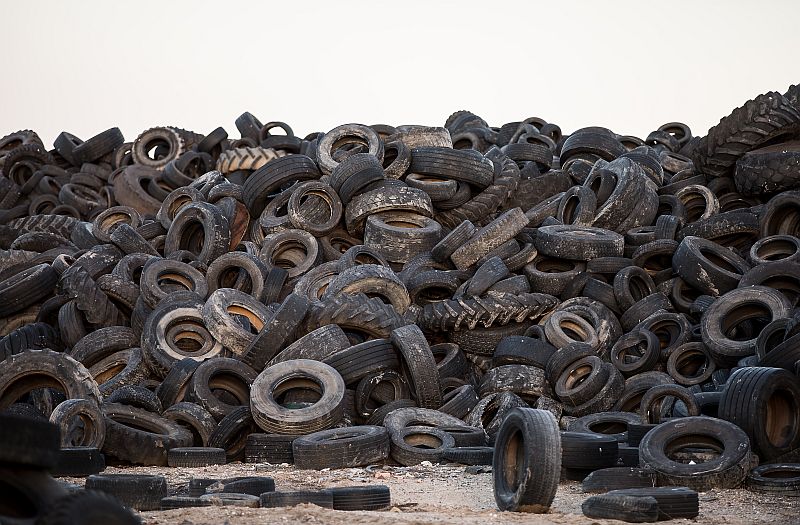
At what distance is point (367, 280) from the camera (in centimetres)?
1256

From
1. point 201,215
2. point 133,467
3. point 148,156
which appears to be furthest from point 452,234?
point 148,156

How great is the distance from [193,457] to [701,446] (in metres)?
4.74

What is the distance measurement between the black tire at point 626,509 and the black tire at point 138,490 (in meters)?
3.03

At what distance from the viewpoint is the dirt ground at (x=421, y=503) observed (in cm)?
609

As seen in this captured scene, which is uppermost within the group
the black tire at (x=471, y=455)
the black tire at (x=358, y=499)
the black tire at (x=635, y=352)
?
the black tire at (x=635, y=352)

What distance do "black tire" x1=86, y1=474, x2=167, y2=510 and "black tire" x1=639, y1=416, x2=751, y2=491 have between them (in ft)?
13.0

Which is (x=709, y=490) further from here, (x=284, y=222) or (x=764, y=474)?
(x=284, y=222)

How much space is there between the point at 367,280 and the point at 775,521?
22.1ft

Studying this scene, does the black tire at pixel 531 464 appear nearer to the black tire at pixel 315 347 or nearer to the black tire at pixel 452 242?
the black tire at pixel 315 347

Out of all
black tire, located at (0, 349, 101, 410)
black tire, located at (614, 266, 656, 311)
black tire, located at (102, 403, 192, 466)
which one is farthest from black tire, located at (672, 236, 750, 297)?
black tire, located at (0, 349, 101, 410)

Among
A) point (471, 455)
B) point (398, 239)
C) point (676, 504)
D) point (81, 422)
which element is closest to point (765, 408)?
point (676, 504)

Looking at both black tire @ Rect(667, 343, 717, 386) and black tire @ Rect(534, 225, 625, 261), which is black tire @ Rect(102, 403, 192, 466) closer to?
black tire @ Rect(667, 343, 717, 386)

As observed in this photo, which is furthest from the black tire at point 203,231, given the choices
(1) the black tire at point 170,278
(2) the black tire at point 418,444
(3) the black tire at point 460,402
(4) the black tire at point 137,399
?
(2) the black tire at point 418,444

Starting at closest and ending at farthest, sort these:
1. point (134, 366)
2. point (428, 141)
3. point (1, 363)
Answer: point (1, 363) < point (134, 366) < point (428, 141)
